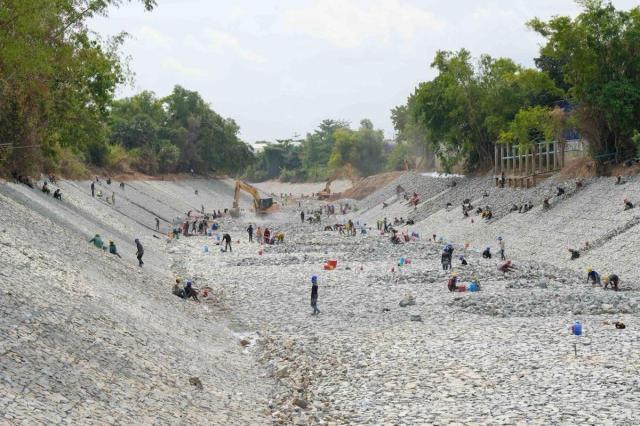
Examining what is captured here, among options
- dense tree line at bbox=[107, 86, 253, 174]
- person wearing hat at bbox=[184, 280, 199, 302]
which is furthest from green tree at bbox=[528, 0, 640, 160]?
dense tree line at bbox=[107, 86, 253, 174]

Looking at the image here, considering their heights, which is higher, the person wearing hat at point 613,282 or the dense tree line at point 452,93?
the dense tree line at point 452,93

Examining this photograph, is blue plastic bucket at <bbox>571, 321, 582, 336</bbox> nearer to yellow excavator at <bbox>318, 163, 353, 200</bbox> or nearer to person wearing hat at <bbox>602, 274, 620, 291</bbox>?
person wearing hat at <bbox>602, 274, 620, 291</bbox>

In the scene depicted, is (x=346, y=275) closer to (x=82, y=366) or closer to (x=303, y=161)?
(x=82, y=366)

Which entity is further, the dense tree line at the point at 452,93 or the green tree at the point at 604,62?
the green tree at the point at 604,62

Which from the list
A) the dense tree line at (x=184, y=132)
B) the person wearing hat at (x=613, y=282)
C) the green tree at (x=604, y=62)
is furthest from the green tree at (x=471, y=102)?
the dense tree line at (x=184, y=132)

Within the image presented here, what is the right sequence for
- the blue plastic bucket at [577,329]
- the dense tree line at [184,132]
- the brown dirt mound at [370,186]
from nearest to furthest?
1. the blue plastic bucket at [577,329]
2. the brown dirt mound at [370,186]
3. the dense tree line at [184,132]

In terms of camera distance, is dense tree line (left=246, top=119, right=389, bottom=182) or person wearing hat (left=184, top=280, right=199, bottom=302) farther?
dense tree line (left=246, top=119, right=389, bottom=182)

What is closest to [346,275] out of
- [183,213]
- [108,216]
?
[108,216]

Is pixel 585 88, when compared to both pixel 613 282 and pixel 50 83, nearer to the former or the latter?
pixel 613 282

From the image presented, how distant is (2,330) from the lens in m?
16.4

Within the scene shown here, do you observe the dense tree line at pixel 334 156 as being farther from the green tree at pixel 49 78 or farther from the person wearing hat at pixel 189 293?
the person wearing hat at pixel 189 293

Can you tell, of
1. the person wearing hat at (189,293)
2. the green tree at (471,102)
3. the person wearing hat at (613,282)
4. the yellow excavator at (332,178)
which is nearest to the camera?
the person wearing hat at (613,282)

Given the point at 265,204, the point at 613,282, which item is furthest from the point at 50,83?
the point at 265,204

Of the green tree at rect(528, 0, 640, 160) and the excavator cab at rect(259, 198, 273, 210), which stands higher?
the green tree at rect(528, 0, 640, 160)
